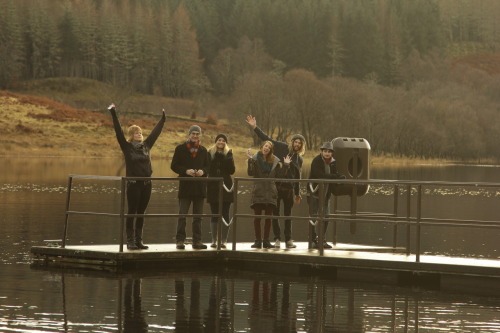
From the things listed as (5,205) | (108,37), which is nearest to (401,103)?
(108,37)

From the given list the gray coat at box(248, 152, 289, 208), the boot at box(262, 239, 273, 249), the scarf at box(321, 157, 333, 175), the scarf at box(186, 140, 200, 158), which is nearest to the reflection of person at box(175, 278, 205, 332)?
the gray coat at box(248, 152, 289, 208)

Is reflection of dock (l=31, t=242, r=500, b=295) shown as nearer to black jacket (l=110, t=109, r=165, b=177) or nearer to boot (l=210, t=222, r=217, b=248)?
boot (l=210, t=222, r=217, b=248)

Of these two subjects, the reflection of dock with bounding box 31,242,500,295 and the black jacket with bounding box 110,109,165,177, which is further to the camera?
the black jacket with bounding box 110,109,165,177

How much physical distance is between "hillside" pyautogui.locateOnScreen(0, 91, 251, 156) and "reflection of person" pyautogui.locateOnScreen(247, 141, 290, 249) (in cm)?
7789

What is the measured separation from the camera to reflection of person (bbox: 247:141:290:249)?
1773 centimetres

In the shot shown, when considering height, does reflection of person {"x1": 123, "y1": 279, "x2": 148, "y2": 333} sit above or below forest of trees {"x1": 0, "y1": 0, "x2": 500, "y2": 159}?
below

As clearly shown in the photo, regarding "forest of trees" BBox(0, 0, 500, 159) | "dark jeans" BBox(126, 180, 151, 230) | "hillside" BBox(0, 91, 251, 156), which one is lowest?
"dark jeans" BBox(126, 180, 151, 230)

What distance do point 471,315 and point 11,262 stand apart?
27.1 feet

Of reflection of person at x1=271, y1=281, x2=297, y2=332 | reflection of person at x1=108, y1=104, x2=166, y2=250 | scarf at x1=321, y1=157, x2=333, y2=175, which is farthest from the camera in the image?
scarf at x1=321, y1=157, x2=333, y2=175

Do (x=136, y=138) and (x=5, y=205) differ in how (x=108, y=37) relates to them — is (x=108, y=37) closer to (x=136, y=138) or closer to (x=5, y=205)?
(x=5, y=205)

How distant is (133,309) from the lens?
43.6ft

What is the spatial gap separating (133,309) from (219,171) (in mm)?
5109

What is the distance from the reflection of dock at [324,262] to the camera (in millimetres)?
15953

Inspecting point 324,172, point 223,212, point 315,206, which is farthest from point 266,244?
point 324,172
